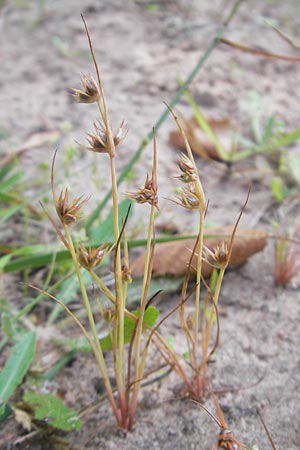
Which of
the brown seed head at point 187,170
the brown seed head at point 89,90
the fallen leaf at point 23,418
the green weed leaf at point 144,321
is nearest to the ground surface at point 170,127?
the fallen leaf at point 23,418

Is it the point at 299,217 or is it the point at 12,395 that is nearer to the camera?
the point at 12,395

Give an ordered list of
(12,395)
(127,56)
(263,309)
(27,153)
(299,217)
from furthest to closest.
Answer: (127,56)
(27,153)
(299,217)
(263,309)
(12,395)

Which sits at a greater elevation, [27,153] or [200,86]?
[200,86]

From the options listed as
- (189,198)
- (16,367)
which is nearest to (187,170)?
(189,198)

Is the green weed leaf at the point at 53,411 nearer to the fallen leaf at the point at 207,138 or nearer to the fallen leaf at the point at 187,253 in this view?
the fallen leaf at the point at 187,253

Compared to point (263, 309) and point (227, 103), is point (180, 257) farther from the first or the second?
point (227, 103)

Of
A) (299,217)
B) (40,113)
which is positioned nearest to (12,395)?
(299,217)

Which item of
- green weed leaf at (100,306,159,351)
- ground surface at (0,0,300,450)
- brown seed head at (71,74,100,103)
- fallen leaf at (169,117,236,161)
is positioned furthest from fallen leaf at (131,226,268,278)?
brown seed head at (71,74,100,103)
